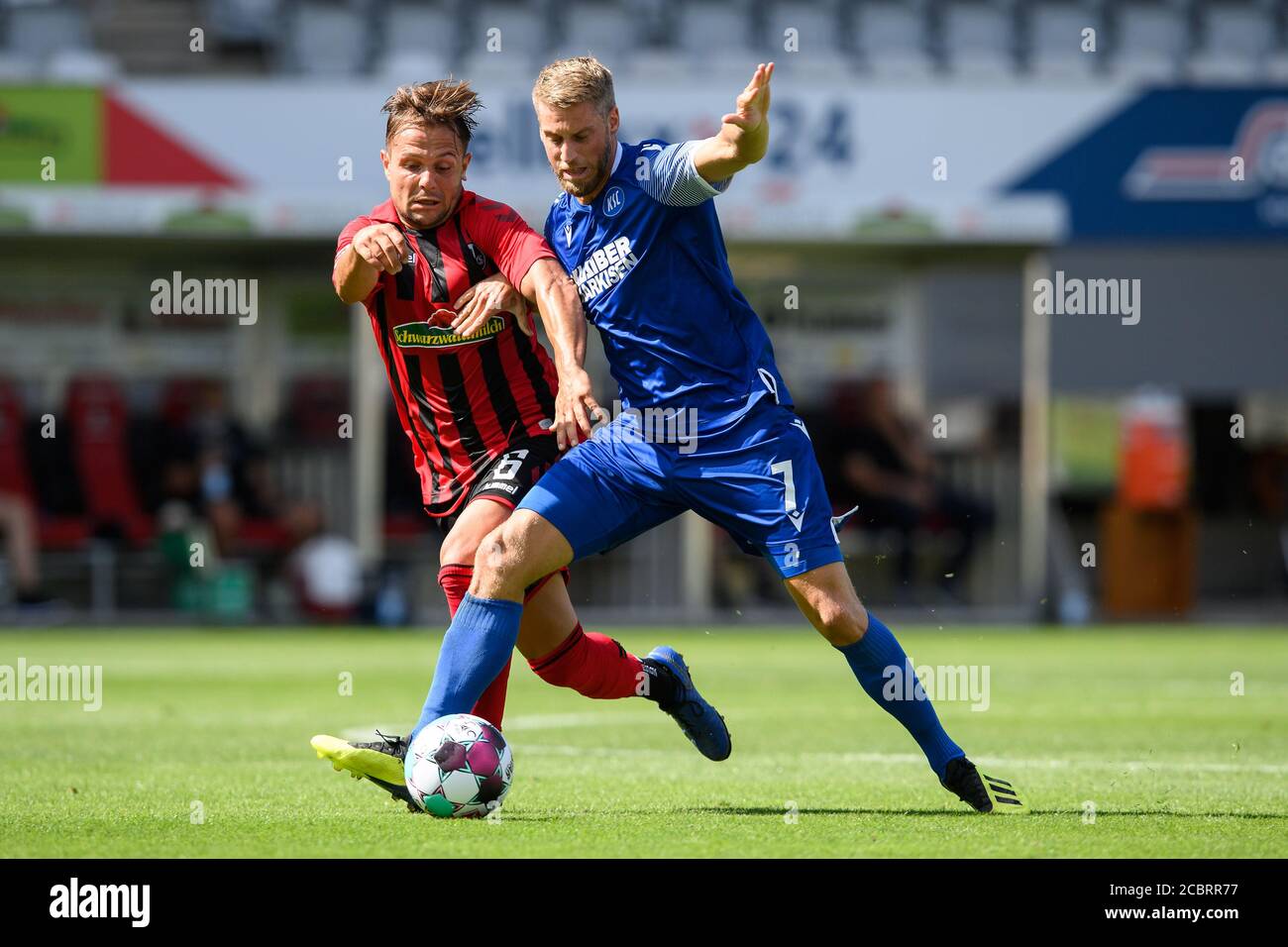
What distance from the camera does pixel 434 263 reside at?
5.82 metres

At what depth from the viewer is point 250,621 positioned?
1739 centimetres

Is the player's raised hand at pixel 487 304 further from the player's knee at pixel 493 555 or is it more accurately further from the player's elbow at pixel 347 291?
the player's knee at pixel 493 555

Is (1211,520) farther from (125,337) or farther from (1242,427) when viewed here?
(125,337)

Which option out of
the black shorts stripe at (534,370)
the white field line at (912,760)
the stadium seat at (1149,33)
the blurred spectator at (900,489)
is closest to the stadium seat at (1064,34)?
the stadium seat at (1149,33)

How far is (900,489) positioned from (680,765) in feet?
34.1

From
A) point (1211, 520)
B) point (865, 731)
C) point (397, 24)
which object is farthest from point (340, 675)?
point (1211, 520)

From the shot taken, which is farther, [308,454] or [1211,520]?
[1211,520]

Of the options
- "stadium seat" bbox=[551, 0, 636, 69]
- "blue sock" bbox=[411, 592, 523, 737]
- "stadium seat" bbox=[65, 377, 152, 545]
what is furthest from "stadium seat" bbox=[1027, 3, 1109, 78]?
"blue sock" bbox=[411, 592, 523, 737]

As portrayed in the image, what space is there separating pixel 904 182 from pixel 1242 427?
23.4 ft

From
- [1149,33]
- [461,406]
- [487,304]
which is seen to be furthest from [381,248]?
[1149,33]

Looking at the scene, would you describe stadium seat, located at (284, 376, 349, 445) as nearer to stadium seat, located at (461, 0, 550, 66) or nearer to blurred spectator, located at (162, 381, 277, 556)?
blurred spectator, located at (162, 381, 277, 556)

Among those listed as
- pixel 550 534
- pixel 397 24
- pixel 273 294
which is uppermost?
pixel 397 24
